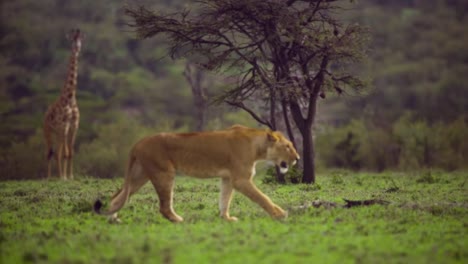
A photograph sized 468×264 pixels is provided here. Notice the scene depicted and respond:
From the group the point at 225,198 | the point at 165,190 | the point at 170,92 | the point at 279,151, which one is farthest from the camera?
the point at 170,92

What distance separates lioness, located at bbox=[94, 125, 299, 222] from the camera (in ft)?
34.3

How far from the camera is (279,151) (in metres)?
11.0

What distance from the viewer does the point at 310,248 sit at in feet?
27.2

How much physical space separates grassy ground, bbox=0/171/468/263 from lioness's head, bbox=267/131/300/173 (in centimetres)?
77

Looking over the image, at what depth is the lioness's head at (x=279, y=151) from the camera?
432 inches

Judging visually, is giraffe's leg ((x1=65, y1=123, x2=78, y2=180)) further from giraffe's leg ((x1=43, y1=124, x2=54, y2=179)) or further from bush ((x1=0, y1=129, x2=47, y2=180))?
bush ((x1=0, y1=129, x2=47, y2=180))

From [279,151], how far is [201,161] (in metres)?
1.22

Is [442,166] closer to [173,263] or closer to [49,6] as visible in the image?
[173,263]

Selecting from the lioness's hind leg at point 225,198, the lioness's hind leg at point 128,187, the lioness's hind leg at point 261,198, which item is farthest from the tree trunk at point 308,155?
the lioness's hind leg at point 128,187

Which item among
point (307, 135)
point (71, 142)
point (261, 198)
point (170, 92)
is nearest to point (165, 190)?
point (261, 198)

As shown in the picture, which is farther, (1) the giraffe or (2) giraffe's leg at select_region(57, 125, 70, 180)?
(1) the giraffe

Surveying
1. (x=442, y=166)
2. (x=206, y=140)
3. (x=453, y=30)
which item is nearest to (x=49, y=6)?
(x=453, y=30)

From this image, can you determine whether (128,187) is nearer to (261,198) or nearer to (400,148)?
(261,198)

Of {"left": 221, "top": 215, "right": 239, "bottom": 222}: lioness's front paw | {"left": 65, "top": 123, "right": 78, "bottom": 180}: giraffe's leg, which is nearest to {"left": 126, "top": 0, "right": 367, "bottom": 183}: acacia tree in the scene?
{"left": 221, "top": 215, "right": 239, "bottom": 222}: lioness's front paw
